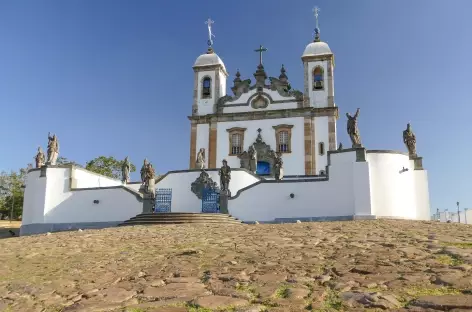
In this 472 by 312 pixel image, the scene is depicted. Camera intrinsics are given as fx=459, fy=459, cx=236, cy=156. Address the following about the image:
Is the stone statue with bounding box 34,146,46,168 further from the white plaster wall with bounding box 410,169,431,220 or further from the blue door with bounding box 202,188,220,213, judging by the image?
the white plaster wall with bounding box 410,169,431,220

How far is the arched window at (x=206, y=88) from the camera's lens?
38.8m

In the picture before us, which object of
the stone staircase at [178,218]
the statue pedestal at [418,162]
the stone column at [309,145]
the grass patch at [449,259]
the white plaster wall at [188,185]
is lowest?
the grass patch at [449,259]

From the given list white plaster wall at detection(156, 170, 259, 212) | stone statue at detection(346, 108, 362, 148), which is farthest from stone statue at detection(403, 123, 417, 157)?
white plaster wall at detection(156, 170, 259, 212)

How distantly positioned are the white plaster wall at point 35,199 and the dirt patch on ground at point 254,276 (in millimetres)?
14319

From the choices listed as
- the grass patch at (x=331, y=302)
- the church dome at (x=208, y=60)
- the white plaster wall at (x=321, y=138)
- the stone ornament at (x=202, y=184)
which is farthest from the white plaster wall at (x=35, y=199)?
the grass patch at (x=331, y=302)

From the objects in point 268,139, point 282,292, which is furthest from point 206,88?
point 282,292

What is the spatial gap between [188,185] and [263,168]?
12.1 metres

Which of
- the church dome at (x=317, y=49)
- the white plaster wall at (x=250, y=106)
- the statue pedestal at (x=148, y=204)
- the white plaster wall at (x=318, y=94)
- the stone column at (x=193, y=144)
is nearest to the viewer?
the statue pedestal at (x=148, y=204)

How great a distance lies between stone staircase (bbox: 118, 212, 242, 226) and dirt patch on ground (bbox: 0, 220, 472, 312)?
29.8 feet

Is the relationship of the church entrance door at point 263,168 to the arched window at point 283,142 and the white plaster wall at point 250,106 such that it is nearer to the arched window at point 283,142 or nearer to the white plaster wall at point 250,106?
the arched window at point 283,142

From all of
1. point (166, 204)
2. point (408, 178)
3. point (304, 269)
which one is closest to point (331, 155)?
point (408, 178)

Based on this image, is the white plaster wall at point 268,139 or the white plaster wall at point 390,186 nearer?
the white plaster wall at point 390,186

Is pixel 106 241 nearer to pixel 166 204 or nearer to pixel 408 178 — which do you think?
pixel 166 204

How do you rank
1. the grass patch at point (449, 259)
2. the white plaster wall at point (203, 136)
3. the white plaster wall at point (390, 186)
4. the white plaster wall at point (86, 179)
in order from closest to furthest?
the grass patch at point (449, 259) < the white plaster wall at point (390, 186) < the white plaster wall at point (86, 179) < the white plaster wall at point (203, 136)
